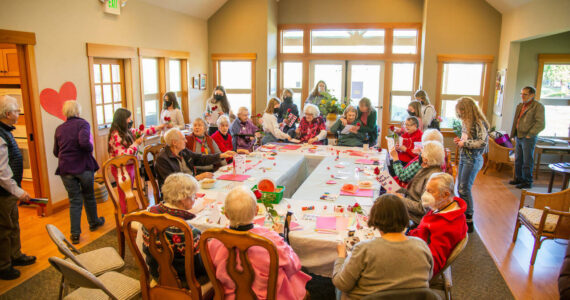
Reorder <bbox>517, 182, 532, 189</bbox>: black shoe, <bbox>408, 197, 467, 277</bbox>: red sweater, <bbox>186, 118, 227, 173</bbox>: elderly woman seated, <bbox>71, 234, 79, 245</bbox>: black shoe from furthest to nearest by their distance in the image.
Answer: <bbox>517, 182, 532, 189</bbox>: black shoe < <bbox>186, 118, 227, 173</bbox>: elderly woman seated < <bbox>71, 234, 79, 245</bbox>: black shoe < <bbox>408, 197, 467, 277</bbox>: red sweater

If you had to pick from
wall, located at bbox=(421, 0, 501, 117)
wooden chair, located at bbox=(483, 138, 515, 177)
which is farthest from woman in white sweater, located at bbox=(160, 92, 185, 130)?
wooden chair, located at bbox=(483, 138, 515, 177)

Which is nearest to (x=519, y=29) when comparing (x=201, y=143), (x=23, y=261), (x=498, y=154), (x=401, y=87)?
(x=498, y=154)

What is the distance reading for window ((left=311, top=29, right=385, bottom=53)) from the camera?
332 inches

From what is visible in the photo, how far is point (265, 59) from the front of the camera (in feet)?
27.0

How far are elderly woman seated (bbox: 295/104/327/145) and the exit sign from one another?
10.0 feet

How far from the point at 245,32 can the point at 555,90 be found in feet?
20.0

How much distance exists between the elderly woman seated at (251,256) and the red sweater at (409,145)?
2.95 m

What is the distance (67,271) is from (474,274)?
10.8ft

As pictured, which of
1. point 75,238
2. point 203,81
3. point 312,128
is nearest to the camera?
point 75,238

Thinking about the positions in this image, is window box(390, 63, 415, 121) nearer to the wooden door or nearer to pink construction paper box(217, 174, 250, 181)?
the wooden door

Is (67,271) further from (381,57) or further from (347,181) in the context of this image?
(381,57)

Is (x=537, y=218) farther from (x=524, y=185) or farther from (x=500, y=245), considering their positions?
(x=524, y=185)

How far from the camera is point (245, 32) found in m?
8.23

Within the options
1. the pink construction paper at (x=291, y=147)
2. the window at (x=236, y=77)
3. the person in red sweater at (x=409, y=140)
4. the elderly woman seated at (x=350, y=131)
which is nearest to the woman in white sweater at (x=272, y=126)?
the pink construction paper at (x=291, y=147)
